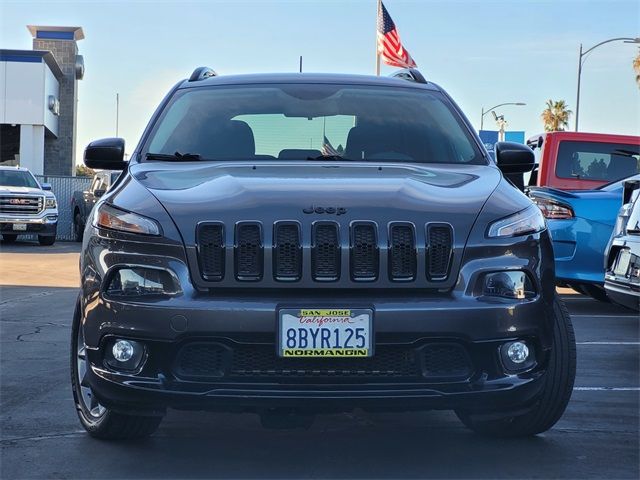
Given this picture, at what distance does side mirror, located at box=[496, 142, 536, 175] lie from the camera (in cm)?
552

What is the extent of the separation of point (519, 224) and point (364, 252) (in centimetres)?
70

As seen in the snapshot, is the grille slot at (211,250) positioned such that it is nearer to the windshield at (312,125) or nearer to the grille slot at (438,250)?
the grille slot at (438,250)

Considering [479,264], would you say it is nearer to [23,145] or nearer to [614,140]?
[614,140]

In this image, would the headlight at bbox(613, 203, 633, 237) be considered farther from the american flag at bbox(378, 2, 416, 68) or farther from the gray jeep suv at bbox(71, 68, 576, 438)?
the american flag at bbox(378, 2, 416, 68)

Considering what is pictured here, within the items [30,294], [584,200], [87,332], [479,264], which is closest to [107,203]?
[87,332]

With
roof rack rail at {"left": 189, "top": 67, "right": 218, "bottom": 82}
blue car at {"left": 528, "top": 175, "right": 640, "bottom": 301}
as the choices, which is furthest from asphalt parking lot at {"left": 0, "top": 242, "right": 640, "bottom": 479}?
blue car at {"left": 528, "top": 175, "right": 640, "bottom": 301}

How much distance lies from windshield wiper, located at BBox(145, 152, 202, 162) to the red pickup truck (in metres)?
9.03

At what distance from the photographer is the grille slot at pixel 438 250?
4.12 m

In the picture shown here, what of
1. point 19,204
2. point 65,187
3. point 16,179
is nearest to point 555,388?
point 19,204

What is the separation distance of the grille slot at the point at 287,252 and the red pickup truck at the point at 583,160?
32.7 feet

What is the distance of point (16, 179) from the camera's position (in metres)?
24.6

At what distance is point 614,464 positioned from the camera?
15.0 feet

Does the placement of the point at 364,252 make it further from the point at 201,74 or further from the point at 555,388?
the point at 201,74

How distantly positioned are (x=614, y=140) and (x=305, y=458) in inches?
397
